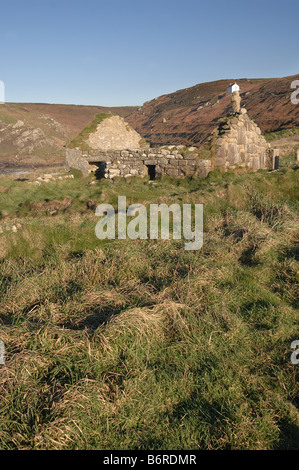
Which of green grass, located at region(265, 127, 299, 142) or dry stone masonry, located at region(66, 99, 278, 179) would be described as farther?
green grass, located at region(265, 127, 299, 142)

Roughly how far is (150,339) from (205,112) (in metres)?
29.4

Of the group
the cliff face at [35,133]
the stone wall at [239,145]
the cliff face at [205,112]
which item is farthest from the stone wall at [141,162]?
the cliff face at [35,133]

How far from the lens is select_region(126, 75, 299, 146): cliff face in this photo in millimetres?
25484

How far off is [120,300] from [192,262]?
1.64 meters

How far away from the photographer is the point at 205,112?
97.7 ft

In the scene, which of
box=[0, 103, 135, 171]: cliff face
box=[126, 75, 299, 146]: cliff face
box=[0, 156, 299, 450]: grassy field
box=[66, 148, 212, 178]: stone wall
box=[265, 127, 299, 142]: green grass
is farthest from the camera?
box=[0, 103, 135, 171]: cliff face

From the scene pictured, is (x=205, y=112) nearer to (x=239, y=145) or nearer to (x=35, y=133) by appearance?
(x=239, y=145)

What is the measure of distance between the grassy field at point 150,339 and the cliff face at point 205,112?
15765 millimetres

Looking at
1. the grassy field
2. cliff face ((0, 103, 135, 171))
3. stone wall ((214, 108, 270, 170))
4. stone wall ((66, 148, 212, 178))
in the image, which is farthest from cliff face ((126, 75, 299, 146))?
the grassy field

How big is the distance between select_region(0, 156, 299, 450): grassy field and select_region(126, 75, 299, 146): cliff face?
51.7ft

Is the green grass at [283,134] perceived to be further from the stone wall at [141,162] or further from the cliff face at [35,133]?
the cliff face at [35,133]

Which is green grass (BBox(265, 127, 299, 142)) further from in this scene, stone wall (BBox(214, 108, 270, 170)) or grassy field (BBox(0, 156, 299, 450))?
grassy field (BBox(0, 156, 299, 450))
